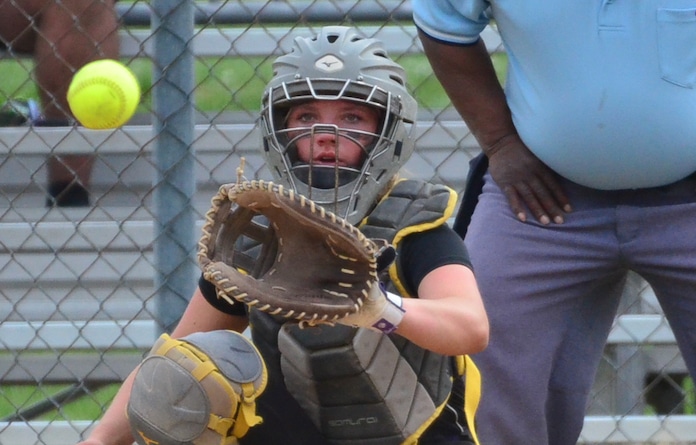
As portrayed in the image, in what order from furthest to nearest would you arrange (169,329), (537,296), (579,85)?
(169,329) → (537,296) → (579,85)

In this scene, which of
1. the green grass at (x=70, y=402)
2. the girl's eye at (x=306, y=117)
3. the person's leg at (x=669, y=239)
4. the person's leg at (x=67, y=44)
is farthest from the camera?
the green grass at (x=70, y=402)

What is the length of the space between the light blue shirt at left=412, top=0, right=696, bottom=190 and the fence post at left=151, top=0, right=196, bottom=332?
3.61ft

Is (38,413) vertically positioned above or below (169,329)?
below

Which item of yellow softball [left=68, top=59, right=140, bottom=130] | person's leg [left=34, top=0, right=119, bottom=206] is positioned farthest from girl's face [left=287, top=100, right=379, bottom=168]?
person's leg [left=34, top=0, right=119, bottom=206]

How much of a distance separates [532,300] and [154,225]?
1510 millimetres

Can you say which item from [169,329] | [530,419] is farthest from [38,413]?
[530,419]

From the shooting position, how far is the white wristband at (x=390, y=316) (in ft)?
6.56

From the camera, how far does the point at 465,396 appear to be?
244cm

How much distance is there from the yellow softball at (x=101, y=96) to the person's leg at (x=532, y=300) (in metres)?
1.39

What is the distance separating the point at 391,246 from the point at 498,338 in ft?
2.23

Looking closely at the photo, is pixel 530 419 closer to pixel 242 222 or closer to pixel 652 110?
pixel 652 110

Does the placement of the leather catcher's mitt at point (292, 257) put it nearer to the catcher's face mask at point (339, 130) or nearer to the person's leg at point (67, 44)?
the catcher's face mask at point (339, 130)

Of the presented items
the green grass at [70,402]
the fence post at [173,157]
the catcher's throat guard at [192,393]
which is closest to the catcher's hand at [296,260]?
the catcher's throat guard at [192,393]

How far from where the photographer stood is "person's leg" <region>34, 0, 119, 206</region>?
13.1 feet
